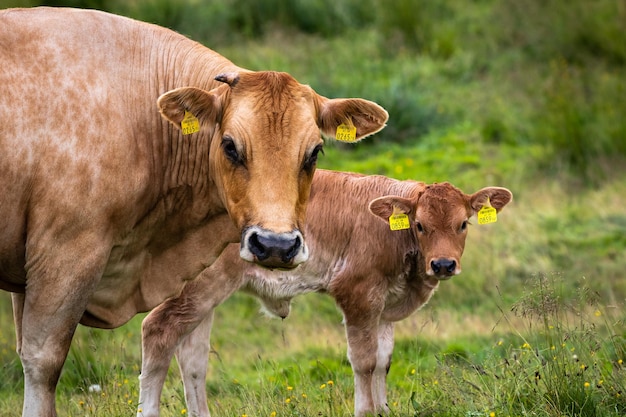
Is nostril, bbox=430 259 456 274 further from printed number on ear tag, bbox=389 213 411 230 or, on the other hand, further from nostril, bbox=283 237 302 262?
nostril, bbox=283 237 302 262

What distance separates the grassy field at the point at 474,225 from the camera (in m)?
7.02

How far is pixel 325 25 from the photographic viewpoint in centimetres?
2047

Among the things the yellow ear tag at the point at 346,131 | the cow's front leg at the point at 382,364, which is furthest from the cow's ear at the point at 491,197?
the yellow ear tag at the point at 346,131

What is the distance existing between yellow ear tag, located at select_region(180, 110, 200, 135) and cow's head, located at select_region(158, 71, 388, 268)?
2 cm

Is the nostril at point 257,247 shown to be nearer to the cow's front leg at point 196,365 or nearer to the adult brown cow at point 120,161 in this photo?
the adult brown cow at point 120,161

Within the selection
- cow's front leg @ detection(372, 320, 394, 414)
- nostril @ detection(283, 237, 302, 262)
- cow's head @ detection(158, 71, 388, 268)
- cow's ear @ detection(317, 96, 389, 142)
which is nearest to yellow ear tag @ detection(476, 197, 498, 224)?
cow's front leg @ detection(372, 320, 394, 414)

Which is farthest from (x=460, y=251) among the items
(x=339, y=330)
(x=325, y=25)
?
(x=325, y=25)

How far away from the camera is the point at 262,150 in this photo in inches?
225

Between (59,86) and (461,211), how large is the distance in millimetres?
3806

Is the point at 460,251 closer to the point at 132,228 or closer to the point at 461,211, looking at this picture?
the point at 461,211

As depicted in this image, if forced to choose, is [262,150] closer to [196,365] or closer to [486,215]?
[196,365]

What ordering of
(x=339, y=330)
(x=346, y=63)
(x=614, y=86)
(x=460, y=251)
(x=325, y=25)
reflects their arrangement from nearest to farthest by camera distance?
(x=460, y=251) → (x=339, y=330) → (x=614, y=86) → (x=346, y=63) → (x=325, y=25)

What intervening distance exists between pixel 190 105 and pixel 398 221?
9.59ft

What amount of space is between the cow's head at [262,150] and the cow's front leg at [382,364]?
9.27 feet
